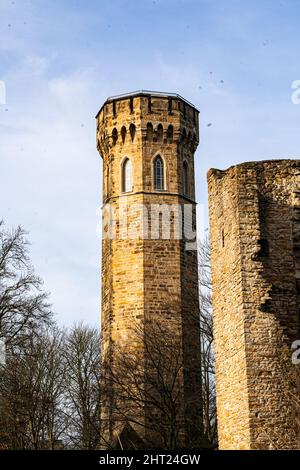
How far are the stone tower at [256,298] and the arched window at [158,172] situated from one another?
14540 millimetres

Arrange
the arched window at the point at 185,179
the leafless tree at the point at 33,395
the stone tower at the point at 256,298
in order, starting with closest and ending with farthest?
the stone tower at the point at 256,298 < the leafless tree at the point at 33,395 < the arched window at the point at 185,179

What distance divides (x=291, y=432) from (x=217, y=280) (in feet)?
12.2

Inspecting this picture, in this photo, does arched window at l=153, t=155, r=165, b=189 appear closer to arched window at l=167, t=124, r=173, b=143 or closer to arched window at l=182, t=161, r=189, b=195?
arched window at l=167, t=124, r=173, b=143

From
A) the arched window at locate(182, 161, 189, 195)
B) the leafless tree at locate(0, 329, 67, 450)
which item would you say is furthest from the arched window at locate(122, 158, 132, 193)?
the leafless tree at locate(0, 329, 67, 450)

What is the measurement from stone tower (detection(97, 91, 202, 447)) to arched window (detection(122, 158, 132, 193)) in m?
0.02

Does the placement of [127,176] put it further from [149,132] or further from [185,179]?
[185,179]

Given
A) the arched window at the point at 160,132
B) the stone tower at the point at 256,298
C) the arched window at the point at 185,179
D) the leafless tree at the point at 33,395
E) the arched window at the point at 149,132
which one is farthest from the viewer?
the arched window at the point at 185,179

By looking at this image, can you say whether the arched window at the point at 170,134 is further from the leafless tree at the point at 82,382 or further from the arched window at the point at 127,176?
the leafless tree at the point at 82,382

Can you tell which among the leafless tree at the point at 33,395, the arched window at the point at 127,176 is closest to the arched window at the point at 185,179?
the arched window at the point at 127,176

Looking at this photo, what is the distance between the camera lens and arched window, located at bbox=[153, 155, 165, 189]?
3356 centimetres

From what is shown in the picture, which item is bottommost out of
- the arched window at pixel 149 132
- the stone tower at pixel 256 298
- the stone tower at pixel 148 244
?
the stone tower at pixel 256 298

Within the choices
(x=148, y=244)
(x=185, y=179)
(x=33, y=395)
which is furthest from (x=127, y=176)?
(x=33, y=395)

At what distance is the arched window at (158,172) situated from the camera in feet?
110
